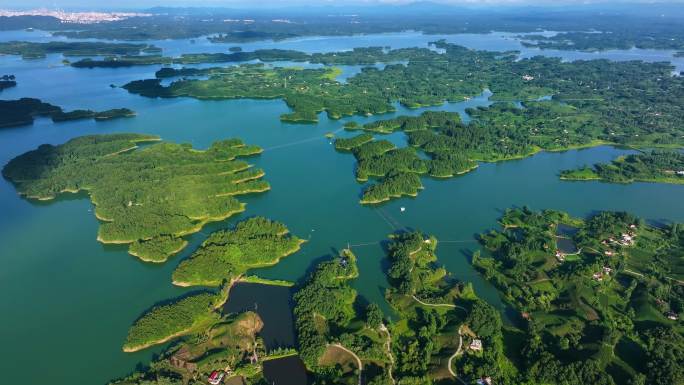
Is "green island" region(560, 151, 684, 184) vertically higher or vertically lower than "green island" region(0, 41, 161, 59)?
lower

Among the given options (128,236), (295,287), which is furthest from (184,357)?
(128,236)

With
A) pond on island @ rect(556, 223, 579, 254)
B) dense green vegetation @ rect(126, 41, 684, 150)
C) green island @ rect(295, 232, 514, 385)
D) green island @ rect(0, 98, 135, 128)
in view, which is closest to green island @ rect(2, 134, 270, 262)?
green island @ rect(295, 232, 514, 385)

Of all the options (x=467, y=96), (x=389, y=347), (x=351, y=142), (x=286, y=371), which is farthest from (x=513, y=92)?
(x=286, y=371)

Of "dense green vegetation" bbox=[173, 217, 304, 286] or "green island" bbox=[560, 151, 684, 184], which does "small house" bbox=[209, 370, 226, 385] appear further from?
"green island" bbox=[560, 151, 684, 184]

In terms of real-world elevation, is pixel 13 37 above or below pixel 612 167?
above

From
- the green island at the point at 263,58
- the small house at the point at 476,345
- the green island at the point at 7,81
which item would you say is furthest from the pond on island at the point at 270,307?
the green island at the point at 263,58

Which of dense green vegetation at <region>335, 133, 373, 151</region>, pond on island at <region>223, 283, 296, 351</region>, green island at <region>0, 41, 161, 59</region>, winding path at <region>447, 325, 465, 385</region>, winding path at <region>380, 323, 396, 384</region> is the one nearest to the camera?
winding path at <region>447, 325, 465, 385</region>

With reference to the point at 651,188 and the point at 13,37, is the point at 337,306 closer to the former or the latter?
the point at 651,188

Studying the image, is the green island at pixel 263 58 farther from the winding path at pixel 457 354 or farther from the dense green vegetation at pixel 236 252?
the winding path at pixel 457 354
